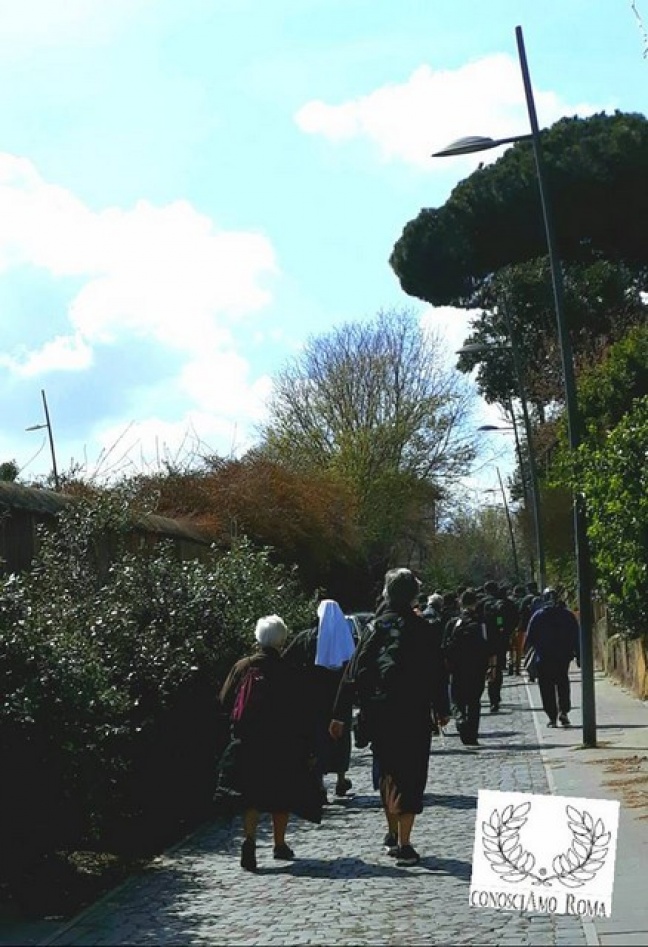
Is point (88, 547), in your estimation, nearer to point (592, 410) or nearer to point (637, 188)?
point (592, 410)

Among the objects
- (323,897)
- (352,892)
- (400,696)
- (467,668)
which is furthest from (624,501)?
(323,897)

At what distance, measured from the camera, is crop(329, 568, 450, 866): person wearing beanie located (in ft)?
34.1

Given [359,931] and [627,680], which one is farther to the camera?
[627,680]

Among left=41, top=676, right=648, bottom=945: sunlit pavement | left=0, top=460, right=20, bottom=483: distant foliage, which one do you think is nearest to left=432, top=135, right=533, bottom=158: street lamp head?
left=41, top=676, right=648, bottom=945: sunlit pavement

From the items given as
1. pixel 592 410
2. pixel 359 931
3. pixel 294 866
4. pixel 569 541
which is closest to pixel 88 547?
pixel 294 866

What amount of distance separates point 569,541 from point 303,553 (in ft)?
34.9

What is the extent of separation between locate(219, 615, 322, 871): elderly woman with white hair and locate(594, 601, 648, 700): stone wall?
1071 cm

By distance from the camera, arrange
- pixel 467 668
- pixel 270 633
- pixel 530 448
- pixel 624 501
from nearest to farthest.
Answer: pixel 270 633 < pixel 624 501 < pixel 467 668 < pixel 530 448

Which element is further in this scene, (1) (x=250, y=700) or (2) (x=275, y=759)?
(1) (x=250, y=700)

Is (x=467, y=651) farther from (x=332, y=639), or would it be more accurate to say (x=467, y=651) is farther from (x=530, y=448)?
(x=530, y=448)

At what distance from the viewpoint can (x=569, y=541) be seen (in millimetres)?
44781

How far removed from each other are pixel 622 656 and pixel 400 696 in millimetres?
19736

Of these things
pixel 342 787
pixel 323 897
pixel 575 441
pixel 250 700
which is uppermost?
pixel 575 441

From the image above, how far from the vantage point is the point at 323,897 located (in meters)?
9.36
